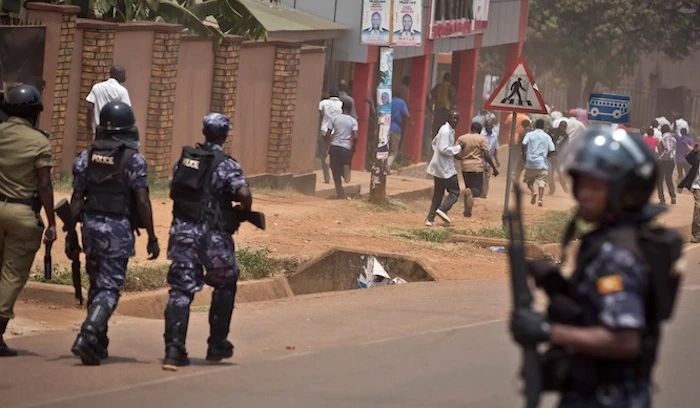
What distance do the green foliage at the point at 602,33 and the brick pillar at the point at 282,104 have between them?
2395 cm

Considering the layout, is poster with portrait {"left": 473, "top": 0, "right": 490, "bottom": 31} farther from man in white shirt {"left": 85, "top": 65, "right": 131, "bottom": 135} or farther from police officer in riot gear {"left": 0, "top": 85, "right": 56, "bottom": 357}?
police officer in riot gear {"left": 0, "top": 85, "right": 56, "bottom": 357}

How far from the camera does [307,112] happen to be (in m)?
25.2

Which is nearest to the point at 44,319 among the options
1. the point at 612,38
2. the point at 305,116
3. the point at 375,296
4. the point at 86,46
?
the point at 375,296

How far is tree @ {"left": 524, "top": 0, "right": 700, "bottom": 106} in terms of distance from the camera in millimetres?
46688

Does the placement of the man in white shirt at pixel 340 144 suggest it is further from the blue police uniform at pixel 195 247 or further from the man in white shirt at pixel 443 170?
the blue police uniform at pixel 195 247

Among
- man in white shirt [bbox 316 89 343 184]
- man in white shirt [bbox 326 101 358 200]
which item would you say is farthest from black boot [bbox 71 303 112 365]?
man in white shirt [bbox 316 89 343 184]

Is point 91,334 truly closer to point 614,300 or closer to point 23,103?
point 23,103

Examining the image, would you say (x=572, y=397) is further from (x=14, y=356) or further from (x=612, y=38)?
(x=612, y=38)

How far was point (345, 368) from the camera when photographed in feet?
30.3

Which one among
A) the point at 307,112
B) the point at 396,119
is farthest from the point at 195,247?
the point at 396,119

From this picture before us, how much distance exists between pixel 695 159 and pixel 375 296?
929 centimetres

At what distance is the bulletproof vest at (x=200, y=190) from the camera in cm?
879

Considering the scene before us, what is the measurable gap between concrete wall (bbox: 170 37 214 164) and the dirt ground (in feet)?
4.49

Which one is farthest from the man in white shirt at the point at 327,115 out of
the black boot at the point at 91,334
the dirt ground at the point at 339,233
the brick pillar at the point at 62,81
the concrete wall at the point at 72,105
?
the black boot at the point at 91,334
